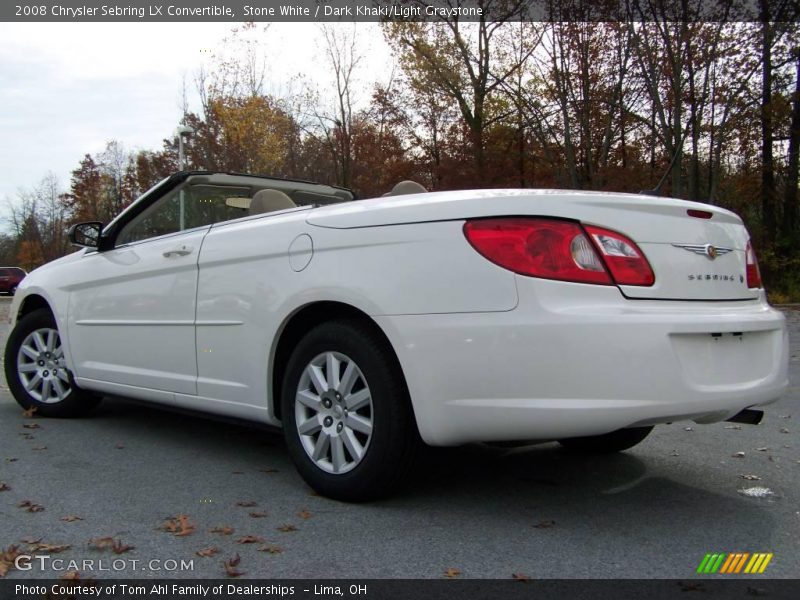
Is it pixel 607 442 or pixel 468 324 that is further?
pixel 607 442

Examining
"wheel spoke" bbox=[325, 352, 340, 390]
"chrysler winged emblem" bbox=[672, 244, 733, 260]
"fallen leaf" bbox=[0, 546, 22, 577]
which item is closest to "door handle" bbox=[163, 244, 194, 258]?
"wheel spoke" bbox=[325, 352, 340, 390]

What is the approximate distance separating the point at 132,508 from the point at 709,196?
2513cm

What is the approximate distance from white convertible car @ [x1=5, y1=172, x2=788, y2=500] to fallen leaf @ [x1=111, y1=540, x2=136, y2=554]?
2.84ft

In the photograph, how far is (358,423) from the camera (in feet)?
10.2

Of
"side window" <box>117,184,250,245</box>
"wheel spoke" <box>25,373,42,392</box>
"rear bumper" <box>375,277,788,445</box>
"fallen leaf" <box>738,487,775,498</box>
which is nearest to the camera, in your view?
"rear bumper" <box>375,277,788,445</box>

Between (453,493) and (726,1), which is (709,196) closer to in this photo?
(726,1)

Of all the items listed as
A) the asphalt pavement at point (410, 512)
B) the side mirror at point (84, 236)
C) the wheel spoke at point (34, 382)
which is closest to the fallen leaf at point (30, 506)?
the asphalt pavement at point (410, 512)

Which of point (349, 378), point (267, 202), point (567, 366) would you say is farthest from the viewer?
point (267, 202)

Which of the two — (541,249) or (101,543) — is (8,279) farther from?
(541,249)

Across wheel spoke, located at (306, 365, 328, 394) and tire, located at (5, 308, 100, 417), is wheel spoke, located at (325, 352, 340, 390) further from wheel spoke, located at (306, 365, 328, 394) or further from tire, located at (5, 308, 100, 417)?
tire, located at (5, 308, 100, 417)

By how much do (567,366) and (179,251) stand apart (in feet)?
7.85

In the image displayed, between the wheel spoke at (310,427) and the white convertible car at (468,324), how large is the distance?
14 mm

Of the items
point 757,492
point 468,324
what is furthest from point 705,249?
point 757,492

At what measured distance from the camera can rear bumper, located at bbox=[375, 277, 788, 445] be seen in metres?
2.65
